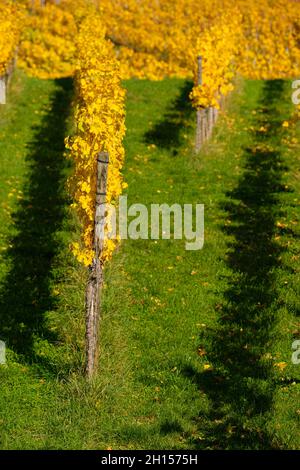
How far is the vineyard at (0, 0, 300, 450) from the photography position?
404 inches

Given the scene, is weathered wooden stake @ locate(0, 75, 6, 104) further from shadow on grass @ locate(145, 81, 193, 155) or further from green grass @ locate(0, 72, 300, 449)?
shadow on grass @ locate(145, 81, 193, 155)

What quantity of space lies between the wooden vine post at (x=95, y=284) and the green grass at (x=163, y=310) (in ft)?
1.26

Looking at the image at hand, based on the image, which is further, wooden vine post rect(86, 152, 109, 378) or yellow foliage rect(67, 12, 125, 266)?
yellow foliage rect(67, 12, 125, 266)

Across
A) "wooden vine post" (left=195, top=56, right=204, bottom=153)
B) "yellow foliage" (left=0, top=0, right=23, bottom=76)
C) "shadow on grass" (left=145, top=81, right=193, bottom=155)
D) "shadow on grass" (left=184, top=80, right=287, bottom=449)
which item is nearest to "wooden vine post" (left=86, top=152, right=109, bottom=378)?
"shadow on grass" (left=184, top=80, right=287, bottom=449)

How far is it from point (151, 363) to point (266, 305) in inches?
115

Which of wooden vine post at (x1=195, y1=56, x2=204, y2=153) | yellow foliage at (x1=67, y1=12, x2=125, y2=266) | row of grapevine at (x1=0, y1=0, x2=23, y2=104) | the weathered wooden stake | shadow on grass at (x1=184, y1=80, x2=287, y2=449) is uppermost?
row of grapevine at (x1=0, y1=0, x2=23, y2=104)

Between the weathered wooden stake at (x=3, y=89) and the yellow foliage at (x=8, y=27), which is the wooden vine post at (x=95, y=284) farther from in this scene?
the weathered wooden stake at (x=3, y=89)

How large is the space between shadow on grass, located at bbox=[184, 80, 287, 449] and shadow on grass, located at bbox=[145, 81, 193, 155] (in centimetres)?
341

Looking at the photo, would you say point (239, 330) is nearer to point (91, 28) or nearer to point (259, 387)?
point (259, 387)

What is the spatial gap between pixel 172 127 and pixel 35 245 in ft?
33.8

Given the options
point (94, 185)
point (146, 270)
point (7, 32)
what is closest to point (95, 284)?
point (94, 185)

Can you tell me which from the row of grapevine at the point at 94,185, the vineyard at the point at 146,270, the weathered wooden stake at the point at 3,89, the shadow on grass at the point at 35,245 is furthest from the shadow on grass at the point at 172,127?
the row of grapevine at the point at 94,185

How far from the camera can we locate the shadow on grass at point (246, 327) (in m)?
9.98

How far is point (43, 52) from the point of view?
41.8m
